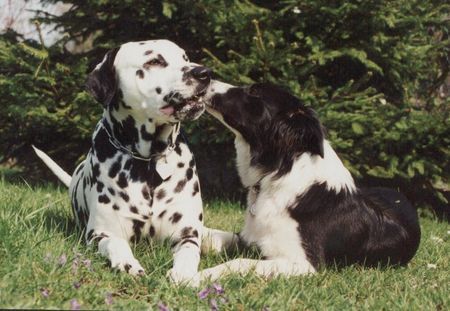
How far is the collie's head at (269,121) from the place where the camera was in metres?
4.39

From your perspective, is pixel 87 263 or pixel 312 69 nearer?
pixel 87 263

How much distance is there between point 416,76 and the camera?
7949 millimetres

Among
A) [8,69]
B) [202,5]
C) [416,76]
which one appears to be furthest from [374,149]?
[8,69]

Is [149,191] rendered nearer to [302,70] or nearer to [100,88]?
[100,88]

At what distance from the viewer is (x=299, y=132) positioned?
438 centimetres

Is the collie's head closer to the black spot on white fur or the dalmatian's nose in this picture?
the dalmatian's nose

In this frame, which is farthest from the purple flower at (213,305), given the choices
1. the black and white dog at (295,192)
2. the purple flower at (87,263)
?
the black and white dog at (295,192)

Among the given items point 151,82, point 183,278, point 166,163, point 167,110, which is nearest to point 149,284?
point 183,278

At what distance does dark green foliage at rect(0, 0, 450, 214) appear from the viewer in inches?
275

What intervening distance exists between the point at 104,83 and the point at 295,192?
165cm

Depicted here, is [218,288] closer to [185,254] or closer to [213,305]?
[213,305]

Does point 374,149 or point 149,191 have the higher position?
point 149,191

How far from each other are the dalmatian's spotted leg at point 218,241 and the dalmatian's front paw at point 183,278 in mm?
926

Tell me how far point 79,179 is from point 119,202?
3.49ft
